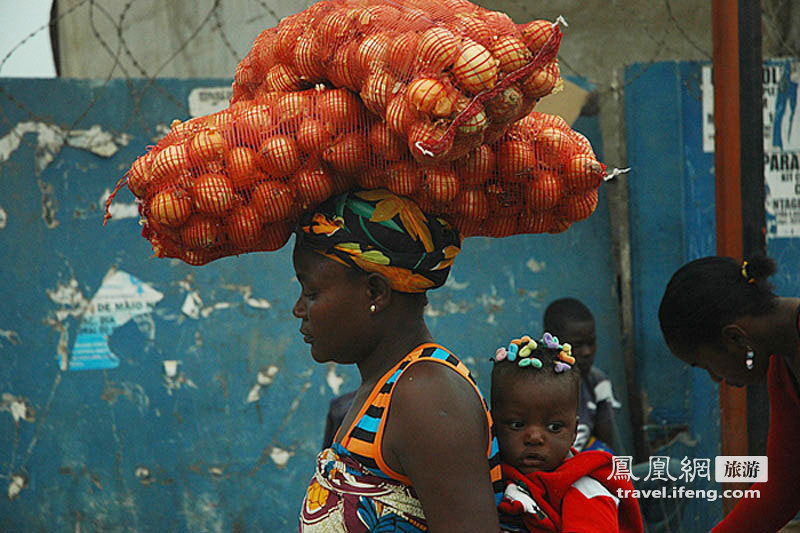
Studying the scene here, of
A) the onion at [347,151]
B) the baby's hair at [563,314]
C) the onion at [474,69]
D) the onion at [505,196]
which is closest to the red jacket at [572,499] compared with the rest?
the onion at [505,196]

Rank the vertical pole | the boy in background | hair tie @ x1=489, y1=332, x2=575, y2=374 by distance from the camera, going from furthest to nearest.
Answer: the boy in background < the vertical pole < hair tie @ x1=489, y1=332, x2=575, y2=374

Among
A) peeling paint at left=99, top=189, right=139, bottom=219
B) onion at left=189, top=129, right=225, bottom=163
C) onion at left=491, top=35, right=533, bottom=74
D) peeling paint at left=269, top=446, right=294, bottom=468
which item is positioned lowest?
peeling paint at left=269, top=446, right=294, bottom=468

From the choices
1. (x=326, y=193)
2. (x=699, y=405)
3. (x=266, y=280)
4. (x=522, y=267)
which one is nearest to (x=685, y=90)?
(x=522, y=267)

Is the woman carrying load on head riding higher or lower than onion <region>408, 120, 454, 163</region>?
lower

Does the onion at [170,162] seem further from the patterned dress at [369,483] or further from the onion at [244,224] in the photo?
the patterned dress at [369,483]

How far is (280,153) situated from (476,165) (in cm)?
43

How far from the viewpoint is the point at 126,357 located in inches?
191

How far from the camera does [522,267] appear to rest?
204 inches

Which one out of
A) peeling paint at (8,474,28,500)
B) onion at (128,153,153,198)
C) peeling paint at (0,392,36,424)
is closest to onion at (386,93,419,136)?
onion at (128,153,153,198)

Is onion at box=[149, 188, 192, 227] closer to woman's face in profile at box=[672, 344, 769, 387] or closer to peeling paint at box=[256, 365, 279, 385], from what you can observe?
woman's face in profile at box=[672, 344, 769, 387]

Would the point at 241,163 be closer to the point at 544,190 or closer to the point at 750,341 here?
the point at 544,190

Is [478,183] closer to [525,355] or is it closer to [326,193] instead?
[326,193]

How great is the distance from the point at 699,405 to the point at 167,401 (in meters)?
3.21

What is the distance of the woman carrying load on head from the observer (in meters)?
1.66
